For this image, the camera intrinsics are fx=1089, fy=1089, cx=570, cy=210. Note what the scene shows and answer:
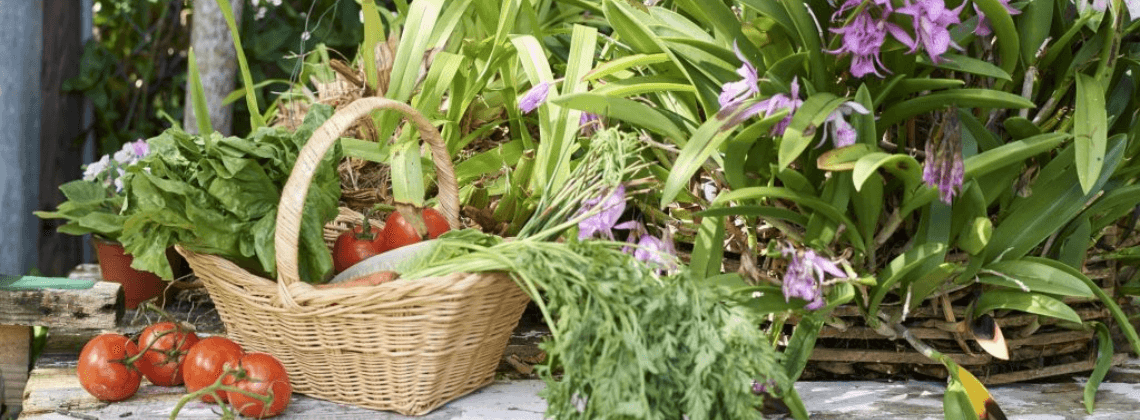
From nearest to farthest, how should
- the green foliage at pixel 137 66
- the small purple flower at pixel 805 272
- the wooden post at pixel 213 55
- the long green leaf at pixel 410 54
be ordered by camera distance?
the small purple flower at pixel 805 272, the long green leaf at pixel 410 54, the wooden post at pixel 213 55, the green foliage at pixel 137 66

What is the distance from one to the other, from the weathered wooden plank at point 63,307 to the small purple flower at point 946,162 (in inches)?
48.5

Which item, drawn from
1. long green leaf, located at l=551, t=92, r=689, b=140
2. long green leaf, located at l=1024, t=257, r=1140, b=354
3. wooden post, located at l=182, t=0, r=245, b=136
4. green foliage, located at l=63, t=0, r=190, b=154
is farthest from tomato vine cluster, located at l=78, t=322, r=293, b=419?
green foliage, located at l=63, t=0, r=190, b=154

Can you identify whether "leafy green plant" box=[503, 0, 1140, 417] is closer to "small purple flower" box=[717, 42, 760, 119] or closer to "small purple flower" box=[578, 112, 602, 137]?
"small purple flower" box=[717, 42, 760, 119]

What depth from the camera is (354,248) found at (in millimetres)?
1671

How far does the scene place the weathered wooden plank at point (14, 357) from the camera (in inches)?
70.5

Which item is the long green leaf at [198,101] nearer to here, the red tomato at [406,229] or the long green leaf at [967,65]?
the red tomato at [406,229]

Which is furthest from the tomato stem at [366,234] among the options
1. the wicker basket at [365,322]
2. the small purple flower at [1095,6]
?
the small purple flower at [1095,6]

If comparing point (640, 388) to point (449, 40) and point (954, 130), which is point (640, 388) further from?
point (449, 40)

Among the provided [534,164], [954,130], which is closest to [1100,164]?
[954,130]

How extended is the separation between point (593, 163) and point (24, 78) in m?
1.78

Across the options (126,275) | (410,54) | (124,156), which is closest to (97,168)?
(124,156)

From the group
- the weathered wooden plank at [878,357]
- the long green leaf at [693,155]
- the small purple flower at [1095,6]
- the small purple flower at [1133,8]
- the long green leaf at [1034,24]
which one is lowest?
the weathered wooden plank at [878,357]

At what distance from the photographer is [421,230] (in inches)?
65.4

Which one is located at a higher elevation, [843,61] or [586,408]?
[843,61]
